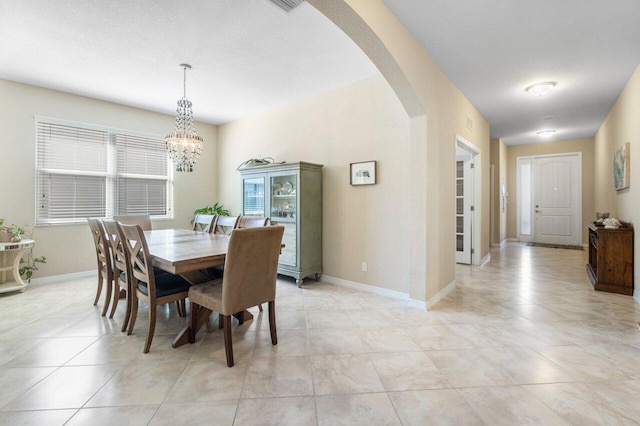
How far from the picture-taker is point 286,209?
407cm

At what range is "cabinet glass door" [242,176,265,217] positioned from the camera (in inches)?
172

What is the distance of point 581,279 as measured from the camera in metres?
4.11

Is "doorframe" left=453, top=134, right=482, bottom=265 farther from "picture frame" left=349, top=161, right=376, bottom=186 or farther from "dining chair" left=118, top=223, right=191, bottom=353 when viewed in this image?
"dining chair" left=118, top=223, right=191, bottom=353

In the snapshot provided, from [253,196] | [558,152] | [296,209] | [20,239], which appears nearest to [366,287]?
[296,209]

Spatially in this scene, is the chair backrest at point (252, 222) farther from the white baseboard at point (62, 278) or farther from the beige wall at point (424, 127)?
the white baseboard at point (62, 278)

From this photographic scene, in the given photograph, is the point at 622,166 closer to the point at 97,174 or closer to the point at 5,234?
the point at 97,174

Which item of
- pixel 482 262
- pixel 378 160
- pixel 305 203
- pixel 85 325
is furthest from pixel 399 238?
pixel 85 325

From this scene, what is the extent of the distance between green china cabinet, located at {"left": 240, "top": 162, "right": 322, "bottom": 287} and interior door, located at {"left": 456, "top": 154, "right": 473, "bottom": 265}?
2599mm

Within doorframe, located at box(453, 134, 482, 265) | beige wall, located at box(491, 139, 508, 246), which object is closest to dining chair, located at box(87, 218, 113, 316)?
doorframe, located at box(453, 134, 482, 265)

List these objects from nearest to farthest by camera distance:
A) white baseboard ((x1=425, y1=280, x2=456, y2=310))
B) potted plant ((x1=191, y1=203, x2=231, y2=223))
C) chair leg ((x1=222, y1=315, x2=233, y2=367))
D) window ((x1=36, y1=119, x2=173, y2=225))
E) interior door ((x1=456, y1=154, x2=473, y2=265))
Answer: chair leg ((x1=222, y1=315, x2=233, y2=367)) → white baseboard ((x1=425, y1=280, x2=456, y2=310)) → window ((x1=36, y1=119, x2=173, y2=225)) → interior door ((x1=456, y1=154, x2=473, y2=265)) → potted plant ((x1=191, y1=203, x2=231, y2=223))

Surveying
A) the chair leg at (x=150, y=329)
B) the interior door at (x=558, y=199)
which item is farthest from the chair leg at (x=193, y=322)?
the interior door at (x=558, y=199)

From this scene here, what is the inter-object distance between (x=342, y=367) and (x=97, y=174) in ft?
15.0

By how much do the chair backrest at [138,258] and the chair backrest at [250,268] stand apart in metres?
0.60

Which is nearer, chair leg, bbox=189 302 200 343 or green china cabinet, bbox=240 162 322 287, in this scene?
chair leg, bbox=189 302 200 343
